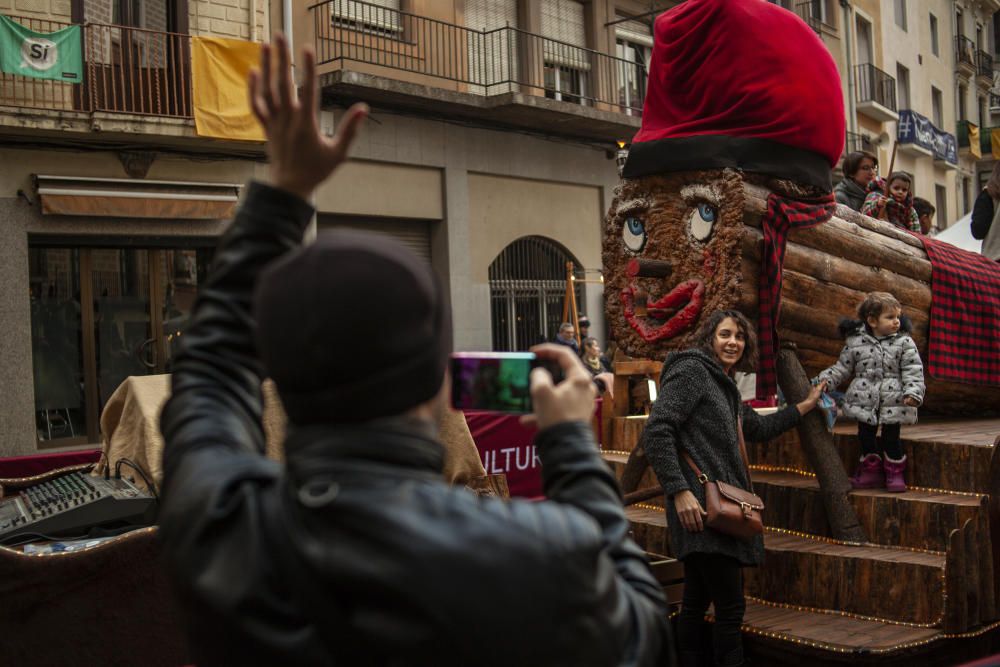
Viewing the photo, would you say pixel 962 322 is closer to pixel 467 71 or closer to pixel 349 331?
pixel 349 331

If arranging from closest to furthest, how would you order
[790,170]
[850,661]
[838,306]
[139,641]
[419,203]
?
[139,641], [850,661], [790,170], [838,306], [419,203]

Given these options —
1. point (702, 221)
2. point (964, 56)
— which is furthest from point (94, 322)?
point (964, 56)

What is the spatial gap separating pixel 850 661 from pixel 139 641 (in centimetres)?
275

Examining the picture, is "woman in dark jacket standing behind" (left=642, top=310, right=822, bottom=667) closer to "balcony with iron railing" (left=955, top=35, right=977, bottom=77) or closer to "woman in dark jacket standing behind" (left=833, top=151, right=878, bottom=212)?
"woman in dark jacket standing behind" (left=833, top=151, right=878, bottom=212)

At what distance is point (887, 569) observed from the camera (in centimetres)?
445

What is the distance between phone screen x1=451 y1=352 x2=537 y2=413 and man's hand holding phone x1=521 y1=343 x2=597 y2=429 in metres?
0.09

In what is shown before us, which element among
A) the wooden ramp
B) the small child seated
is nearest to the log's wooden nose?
the wooden ramp

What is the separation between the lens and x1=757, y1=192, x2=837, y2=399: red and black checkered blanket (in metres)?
4.75

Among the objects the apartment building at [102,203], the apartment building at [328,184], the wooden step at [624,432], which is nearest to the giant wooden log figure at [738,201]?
the wooden step at [624,432]

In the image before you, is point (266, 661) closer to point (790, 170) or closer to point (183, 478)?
point (183, 478)

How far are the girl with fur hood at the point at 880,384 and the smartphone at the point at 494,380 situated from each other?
3.70 metres

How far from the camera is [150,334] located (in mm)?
13133

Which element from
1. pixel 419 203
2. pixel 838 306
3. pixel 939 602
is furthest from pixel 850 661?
pixel 419 203

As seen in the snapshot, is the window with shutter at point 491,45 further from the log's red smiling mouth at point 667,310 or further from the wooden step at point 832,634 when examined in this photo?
the wooden step at point 832,634
